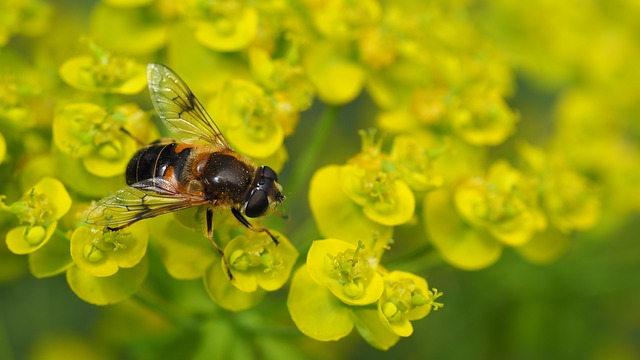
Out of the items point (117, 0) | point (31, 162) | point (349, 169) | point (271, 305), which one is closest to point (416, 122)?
point (349, 169)

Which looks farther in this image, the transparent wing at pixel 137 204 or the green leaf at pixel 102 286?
the green leaf at pixel 102 286

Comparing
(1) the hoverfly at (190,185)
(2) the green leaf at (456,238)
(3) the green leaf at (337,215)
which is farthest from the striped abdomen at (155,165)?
(2) the green leaf at (456,238)

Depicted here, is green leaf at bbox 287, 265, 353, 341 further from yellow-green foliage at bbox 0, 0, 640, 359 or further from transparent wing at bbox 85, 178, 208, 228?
transparent wing at bbox 85, 178, 208, 228

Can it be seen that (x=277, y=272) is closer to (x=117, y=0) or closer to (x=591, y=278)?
(x=117, y=0)

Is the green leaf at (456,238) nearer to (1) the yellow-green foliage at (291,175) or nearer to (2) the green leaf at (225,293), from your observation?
(1) the yellow-green foliage at (291,175)

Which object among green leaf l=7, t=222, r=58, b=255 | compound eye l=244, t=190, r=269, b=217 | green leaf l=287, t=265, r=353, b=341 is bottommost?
green leaf l=287, t=265, r=353, b=341

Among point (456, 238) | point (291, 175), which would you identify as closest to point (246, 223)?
point (291, 175)

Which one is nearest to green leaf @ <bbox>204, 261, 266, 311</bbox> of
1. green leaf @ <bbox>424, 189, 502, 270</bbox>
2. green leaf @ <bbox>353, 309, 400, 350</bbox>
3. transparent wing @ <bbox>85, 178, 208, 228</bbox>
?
transparent wing @ <bbox>85, 178, 208, 228</bbox>
